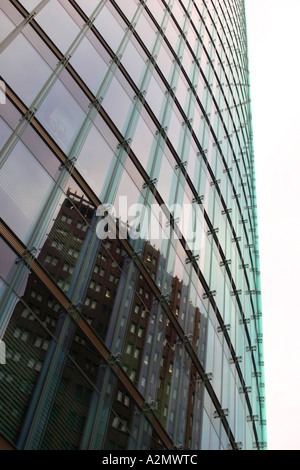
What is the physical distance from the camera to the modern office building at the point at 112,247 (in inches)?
436

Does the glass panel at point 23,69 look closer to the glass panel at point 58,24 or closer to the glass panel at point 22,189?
the glass panel at point 58,24

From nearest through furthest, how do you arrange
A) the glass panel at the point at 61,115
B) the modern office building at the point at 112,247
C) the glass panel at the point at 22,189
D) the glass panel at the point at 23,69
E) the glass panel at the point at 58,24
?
the modern office building at the point at 112,247
the glass panel at the point at 22,189
the glass panel at the point at 23,69
the glass panel at the point at 61,115
the glass panel at the point at 58,24

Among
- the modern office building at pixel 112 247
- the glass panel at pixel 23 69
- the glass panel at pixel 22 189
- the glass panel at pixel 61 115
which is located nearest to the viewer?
the modern office building at pixel 112 247

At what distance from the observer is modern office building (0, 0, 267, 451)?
36.3 feet

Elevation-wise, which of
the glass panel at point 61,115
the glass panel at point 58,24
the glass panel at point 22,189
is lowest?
the glass panel at point 22,189

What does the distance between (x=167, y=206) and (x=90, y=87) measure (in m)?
4.69

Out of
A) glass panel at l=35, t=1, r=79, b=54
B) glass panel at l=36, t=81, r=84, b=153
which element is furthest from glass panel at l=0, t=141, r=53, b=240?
glass panel at l=35, t=1, r=79, b=54

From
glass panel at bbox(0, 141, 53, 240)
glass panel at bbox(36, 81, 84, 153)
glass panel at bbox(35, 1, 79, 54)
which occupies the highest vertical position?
glass panel at bbox(35, 1, 79, 54)

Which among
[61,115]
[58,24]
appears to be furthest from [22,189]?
[58,24]

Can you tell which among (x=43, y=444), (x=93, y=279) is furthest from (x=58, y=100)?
(x=43, y=444)

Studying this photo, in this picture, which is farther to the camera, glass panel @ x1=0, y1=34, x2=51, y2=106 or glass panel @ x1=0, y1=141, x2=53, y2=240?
glass panel @ x1=0, y1=34, x2=51, y2=106

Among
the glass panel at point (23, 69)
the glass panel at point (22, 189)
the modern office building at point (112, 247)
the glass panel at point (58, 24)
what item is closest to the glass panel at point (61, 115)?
the modern office building at point (112, 247)

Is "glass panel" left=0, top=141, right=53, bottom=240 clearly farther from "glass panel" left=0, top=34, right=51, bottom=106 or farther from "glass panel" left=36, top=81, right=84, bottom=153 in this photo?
"glass panel" left=0, top=34, right=51, bottom=106

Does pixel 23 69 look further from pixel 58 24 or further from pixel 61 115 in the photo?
pixel 58 24
